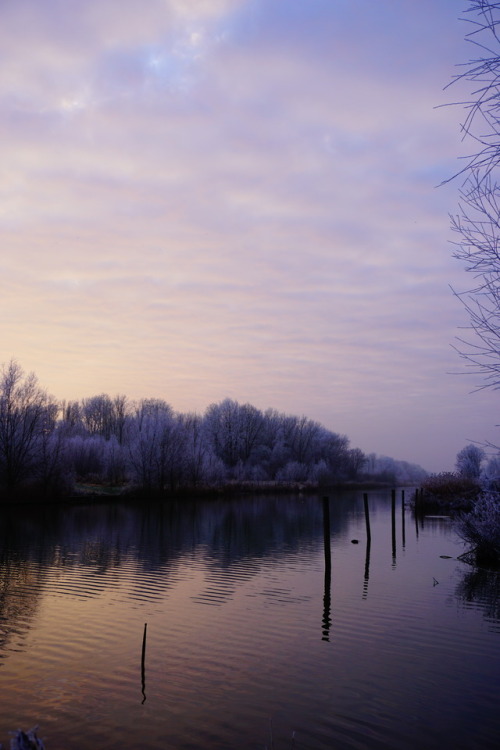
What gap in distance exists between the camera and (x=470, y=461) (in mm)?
77375

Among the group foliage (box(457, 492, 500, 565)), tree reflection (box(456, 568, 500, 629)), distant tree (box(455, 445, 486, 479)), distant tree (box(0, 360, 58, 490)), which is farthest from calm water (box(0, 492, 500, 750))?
distant tree (box(455, 445, 486, 479))

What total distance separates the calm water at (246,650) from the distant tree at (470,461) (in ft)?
172

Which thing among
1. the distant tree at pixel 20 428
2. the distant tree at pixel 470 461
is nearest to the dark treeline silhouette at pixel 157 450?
the distant tree at pixel 20 428

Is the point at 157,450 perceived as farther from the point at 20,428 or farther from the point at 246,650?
the point at 246,650

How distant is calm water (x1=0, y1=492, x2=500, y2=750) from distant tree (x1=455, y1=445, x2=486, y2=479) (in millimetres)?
52430

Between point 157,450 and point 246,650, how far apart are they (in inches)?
A: 2010

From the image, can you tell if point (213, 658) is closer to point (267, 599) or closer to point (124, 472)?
point (267, 599)

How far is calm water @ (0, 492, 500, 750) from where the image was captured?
350 inches

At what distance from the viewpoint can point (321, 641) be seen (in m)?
13.3

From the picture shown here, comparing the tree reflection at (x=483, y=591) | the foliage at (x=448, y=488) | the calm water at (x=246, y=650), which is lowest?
the tree reflection at (x=483, y=591)

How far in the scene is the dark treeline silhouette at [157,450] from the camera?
171 ft

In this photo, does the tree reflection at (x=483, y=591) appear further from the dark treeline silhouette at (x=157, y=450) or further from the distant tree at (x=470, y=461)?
the distant tree at (x=470, y=461)

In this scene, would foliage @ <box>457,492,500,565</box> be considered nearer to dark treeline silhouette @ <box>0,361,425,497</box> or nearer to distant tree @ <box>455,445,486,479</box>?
dark treeline silhouette @ <box>0,361,425,497</box>

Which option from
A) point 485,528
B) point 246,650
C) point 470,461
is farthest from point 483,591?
point 470,461
